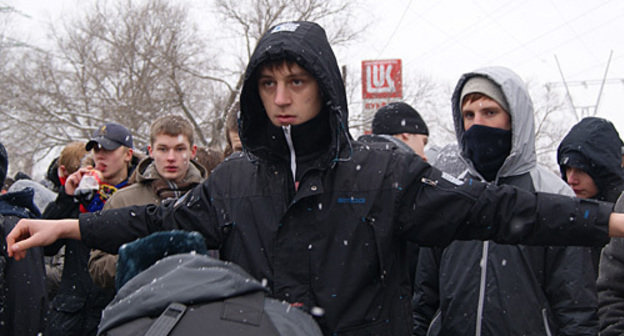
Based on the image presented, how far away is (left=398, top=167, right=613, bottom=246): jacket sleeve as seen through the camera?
194 centimetres

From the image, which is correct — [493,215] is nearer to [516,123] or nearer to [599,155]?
[516,123]

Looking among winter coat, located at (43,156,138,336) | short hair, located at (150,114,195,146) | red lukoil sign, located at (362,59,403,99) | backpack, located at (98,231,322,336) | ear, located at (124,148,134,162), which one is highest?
red lukoil sign, located at (362,59,403,99)

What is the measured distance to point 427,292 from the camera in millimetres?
3055

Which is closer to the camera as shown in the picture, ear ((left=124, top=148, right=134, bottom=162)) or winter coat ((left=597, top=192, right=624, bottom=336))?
winter coat ((left=597, top=192, right=624, bottom=336))

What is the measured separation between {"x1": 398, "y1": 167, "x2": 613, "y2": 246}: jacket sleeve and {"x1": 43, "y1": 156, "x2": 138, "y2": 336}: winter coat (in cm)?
263

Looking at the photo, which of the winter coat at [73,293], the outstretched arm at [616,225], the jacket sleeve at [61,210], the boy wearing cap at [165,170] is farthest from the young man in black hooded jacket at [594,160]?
the jacket sleeve at [61,210]

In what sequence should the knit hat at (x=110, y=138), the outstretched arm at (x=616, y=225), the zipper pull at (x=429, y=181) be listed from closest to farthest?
the outstretched arm at (x=616, y=225) < the zipper pull at (x=429, y=181) < the knit hat at (x=110, y=138)

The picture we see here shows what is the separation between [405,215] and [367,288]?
29 cm

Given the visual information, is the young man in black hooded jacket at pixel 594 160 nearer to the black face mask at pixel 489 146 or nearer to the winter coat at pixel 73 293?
the black face mask at pixel 489 146

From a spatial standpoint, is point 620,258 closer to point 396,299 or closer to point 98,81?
point 396,299

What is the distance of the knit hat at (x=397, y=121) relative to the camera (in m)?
5.46

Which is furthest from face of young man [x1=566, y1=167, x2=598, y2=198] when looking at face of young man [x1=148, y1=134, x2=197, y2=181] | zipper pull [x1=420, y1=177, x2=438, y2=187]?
face of young man [x1=148, y1=134, x2=197, y2=181]

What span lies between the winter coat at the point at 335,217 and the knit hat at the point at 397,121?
330 centimetres

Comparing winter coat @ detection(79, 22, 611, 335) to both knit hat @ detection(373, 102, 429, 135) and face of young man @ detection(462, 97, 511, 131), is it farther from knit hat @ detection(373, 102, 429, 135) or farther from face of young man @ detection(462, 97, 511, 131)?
knit hat @ detection(373, 102, 429, 135)
